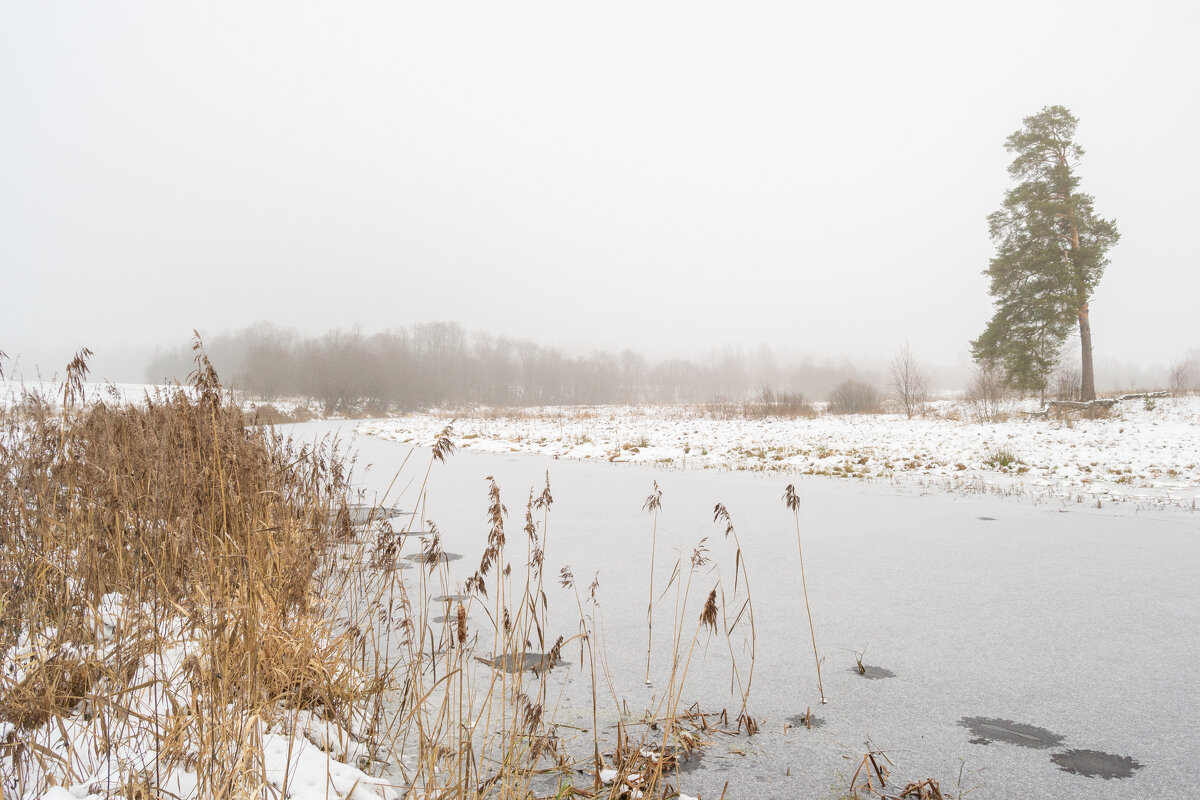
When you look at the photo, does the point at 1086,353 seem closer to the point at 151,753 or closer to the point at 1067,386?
the point at 1067,386

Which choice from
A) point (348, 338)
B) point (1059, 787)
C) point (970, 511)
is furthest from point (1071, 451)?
point (348, 338)

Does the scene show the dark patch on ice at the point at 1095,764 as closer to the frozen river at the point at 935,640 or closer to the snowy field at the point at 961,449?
the frozen river at the point at 935,640

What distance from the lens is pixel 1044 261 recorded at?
57.1 feet

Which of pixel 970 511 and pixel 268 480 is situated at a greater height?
pixel 268 480

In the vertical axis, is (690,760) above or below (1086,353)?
below

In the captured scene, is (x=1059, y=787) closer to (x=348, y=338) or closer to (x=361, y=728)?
(x=361, y=728)

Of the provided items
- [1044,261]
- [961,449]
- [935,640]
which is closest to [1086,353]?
[1044,261]

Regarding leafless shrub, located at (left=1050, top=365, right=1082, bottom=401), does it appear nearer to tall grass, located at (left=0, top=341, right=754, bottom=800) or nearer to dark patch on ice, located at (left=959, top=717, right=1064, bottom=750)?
dark patch on ice, located at (left=959, top=717, right=1064, bottom=750)

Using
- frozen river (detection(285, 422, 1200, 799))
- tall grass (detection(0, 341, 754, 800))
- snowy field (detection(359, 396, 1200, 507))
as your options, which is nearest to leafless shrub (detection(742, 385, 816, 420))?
snowy field (detection(359, 396, 1200, 507))

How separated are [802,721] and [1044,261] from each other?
20.6m

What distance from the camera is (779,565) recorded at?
4340 millimetres

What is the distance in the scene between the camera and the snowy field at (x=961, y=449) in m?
8.46

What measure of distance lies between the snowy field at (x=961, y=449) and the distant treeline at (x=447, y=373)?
3391cm

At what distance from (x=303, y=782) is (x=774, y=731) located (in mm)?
1572
